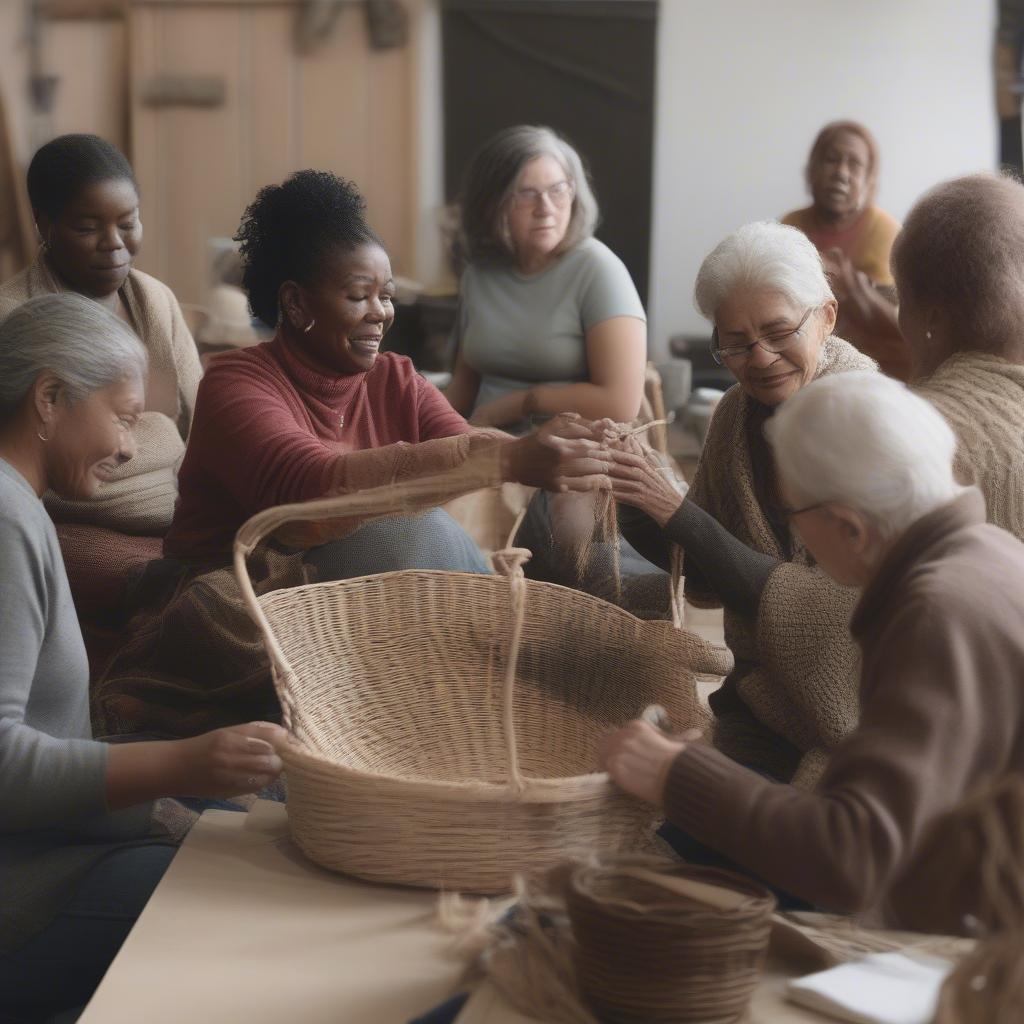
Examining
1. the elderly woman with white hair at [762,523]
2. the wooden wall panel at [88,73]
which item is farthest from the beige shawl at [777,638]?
the wooden wall panel at [88,73]

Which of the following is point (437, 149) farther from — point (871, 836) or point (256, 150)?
point (871, 836)

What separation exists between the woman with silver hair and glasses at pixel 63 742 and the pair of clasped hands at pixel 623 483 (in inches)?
17.5

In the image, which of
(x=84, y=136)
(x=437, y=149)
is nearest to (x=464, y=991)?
(x=84, y=136)

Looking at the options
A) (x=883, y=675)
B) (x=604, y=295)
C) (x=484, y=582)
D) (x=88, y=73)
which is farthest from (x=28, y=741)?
(x=88, y=73)

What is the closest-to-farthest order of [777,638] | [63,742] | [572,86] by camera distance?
[63,742], [777,638], [572,86]

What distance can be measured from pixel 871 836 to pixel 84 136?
223 centimetres

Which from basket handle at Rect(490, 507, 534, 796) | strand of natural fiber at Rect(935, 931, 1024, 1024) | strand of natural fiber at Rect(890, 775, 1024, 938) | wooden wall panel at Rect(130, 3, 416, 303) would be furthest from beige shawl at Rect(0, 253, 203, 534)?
wooden wall panel at Rect(130, 3, 416, 303)

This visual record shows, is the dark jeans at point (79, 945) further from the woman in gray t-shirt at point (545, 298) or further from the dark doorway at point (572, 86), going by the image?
the dark doorway at point (572, 86)

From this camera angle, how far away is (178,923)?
58.6 inches

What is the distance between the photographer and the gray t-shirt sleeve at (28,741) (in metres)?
1.55

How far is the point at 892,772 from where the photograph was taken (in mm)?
1188

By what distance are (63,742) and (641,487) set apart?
89cm

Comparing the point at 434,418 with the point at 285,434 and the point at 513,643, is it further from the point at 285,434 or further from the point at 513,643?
the point at 513,643

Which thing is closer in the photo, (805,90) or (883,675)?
(883,675)
